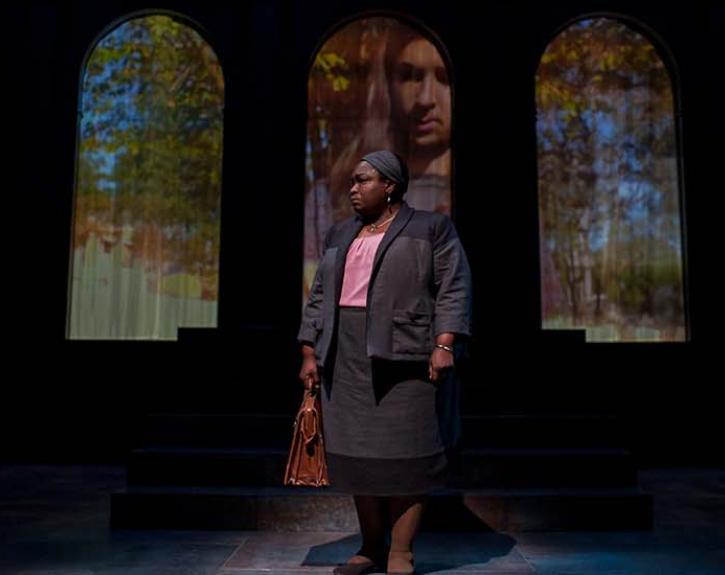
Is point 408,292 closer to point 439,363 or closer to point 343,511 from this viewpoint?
point 439,363

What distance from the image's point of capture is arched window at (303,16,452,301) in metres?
7.30

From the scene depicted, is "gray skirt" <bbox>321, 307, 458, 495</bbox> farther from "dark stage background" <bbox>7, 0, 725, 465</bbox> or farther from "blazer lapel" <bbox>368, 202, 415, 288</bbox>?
"dark stage background" <bbox>7, 0, 725, 465</bbox>

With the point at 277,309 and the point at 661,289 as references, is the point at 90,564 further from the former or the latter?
the point at 661,289

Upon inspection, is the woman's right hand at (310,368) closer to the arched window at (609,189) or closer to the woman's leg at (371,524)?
the woman's leg at (371,524)

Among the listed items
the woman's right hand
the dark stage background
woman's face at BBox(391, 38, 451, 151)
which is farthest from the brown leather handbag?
woman's face at BBox(391, 38, 451, 151)

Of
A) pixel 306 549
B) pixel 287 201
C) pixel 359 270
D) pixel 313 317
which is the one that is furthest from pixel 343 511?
pixel 287 201

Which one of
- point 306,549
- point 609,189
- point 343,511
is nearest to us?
point 306,549

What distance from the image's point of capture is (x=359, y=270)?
3344mm

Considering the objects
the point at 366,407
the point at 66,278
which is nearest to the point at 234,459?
the point at 366,407

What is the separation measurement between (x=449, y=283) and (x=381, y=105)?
452 centimetres

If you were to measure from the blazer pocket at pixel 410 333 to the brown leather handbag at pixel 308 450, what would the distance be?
1.67ft

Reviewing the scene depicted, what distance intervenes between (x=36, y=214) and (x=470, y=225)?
432 centimetres

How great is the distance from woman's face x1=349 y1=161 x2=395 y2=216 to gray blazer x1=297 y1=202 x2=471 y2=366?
0.12m

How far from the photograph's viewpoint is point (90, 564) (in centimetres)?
355
